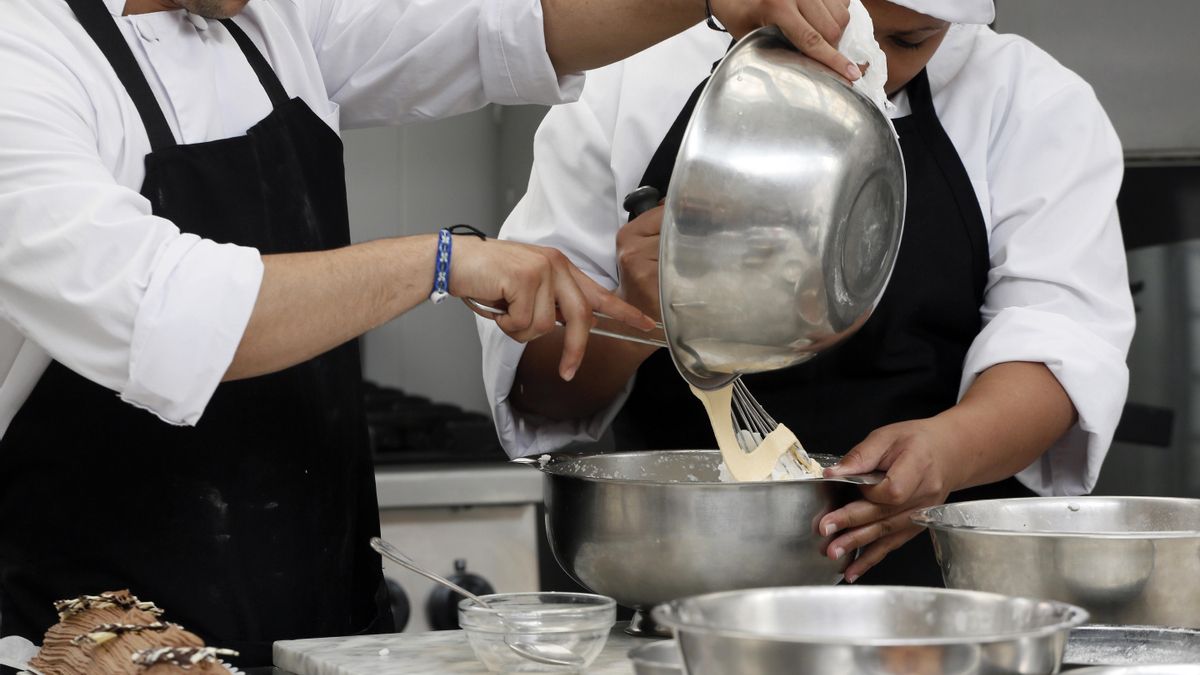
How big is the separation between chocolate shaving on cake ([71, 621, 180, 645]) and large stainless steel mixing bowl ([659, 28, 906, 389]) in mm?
466

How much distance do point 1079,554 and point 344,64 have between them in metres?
1.01

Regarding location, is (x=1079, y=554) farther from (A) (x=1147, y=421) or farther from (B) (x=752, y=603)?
(A) (x=1147, y=421)

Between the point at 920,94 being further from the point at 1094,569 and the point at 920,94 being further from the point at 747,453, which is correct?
the point at 1094,569

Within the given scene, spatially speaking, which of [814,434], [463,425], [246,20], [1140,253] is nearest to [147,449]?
[246,20]

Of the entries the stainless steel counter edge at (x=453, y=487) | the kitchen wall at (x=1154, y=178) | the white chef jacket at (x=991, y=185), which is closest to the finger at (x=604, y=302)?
the white chef jacket at (x=991, y=185)

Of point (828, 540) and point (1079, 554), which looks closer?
point (1079, 554)

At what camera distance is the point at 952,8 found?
4.78 ft

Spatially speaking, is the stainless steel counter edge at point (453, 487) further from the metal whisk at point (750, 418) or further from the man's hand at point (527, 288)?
the man's hand at point (527, 288)

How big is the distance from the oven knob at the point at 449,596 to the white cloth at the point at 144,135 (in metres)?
1.34

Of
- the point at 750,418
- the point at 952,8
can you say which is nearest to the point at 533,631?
the point at 750,418

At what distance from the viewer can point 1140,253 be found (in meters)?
2.62

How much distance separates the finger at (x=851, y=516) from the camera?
1210 mm

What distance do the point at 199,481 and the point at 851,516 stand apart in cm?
62

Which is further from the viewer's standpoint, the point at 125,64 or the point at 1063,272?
the point at 1063,272
